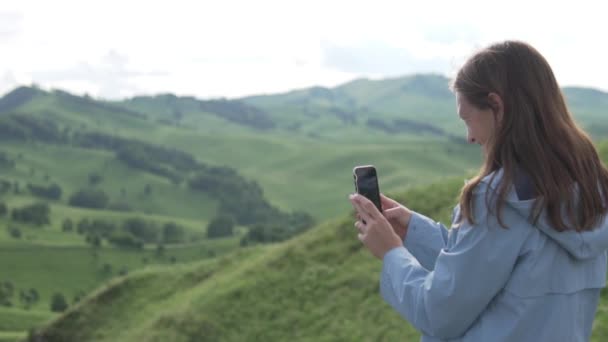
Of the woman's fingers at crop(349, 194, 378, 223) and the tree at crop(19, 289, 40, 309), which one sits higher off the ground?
the woman's fingers at crop(349, 194, 378, 223)

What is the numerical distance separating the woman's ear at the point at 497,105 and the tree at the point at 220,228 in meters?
156

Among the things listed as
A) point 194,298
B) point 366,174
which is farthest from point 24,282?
point 366,174

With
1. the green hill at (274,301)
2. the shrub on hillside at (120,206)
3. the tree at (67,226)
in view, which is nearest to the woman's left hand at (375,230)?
the green hill at (274,301)

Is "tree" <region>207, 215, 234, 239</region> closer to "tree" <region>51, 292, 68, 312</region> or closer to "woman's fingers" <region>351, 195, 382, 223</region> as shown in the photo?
"tree" <region>51, 292, 68, 312</region>

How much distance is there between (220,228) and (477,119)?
157m

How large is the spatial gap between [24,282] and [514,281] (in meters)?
139

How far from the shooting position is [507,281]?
9.61 ft

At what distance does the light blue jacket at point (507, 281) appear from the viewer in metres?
2.86

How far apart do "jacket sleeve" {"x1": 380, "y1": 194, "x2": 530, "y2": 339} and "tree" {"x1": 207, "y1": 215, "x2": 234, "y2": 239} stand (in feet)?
512

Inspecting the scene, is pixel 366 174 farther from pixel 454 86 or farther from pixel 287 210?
pixel 287 210

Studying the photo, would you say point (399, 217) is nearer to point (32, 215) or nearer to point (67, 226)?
point (67, 226)

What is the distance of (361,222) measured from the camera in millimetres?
3457

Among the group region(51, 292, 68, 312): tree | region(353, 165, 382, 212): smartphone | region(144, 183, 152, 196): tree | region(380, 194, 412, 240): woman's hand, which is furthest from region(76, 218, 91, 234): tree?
region(353, 165, 382, 212): smartphone

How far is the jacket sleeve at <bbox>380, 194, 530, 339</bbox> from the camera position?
9.35 ft
